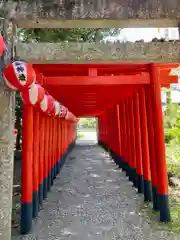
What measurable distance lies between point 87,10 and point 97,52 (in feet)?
2.17

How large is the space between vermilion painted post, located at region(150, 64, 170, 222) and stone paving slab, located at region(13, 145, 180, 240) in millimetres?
342

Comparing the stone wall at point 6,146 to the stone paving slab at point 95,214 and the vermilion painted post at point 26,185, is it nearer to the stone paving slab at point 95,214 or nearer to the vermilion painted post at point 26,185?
the vermilion painted post at point 26,185

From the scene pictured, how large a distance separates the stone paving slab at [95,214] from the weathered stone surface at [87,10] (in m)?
3.46

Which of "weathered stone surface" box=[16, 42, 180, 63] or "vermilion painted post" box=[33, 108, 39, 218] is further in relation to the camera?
"vermilion painted post" box=[33, 108, 39, 218]

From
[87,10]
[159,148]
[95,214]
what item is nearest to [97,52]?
[87,10]

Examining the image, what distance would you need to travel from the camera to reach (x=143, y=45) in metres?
3.68

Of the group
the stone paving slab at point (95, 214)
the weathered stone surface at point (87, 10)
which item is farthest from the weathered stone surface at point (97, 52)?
the stone paving slab at point (95, 214)

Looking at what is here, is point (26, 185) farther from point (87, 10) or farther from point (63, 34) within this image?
point (63, 34)

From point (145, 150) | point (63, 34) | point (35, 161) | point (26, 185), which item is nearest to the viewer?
point (26, 185)

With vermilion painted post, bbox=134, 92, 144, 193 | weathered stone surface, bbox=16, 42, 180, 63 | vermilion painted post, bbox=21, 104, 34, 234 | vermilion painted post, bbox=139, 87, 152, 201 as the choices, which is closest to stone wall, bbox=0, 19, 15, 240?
weathered stone surface, bbox=16, 42, 180, 63

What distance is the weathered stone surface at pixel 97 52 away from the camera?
3.57m

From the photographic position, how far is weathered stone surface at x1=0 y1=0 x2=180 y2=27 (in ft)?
11.7

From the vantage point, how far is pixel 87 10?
358cm

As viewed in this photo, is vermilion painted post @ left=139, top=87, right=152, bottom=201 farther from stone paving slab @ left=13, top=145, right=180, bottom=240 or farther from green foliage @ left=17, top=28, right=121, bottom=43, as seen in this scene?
green foliage @ left=17, top=28, right=121, bottom=43
